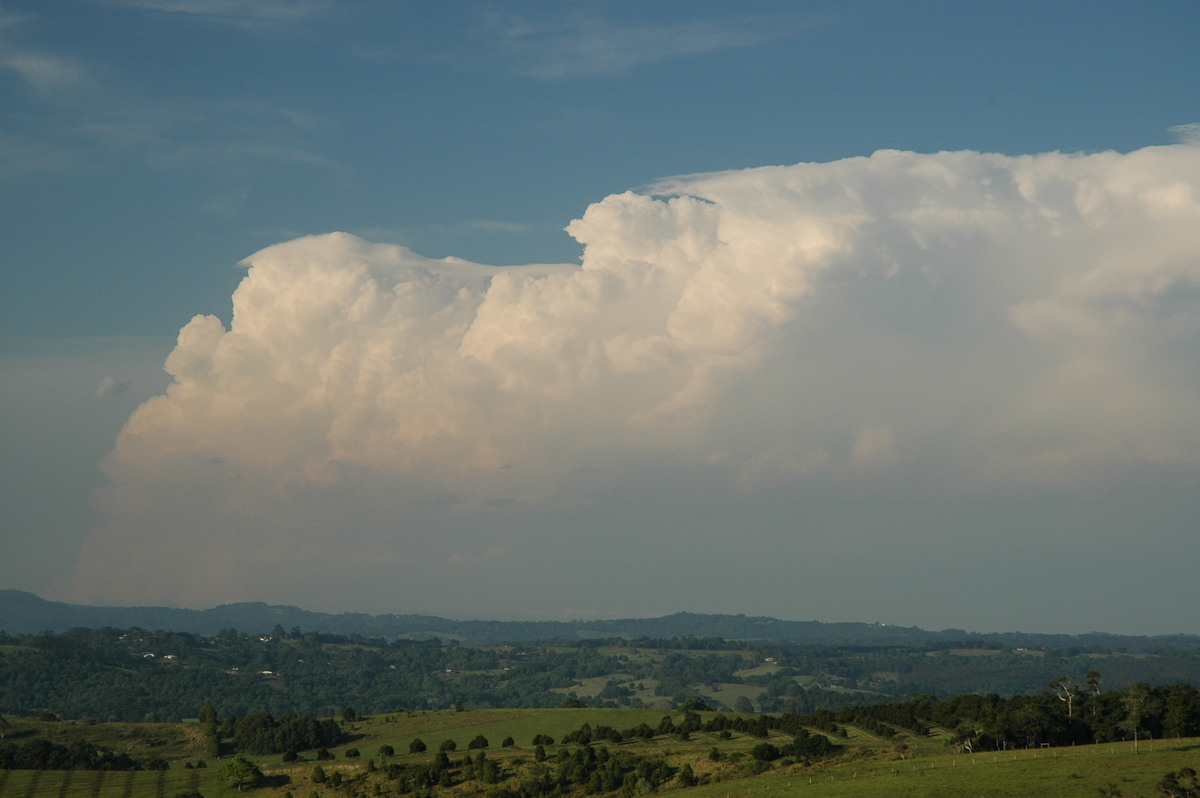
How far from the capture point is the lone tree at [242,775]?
162 meters

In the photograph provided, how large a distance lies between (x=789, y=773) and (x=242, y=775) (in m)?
85.7

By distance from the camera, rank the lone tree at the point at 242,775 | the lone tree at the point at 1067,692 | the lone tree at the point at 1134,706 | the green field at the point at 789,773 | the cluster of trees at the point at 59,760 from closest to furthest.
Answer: the green field at the point at 789,773 → the lone tree at the point at 1134,706 → the lone tree at the point at 1067,692 → the lone tree at the point at 242,775 → the cluster of trees at the point at 59,760

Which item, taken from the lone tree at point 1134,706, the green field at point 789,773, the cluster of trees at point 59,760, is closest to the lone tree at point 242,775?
the green field at point 789,773


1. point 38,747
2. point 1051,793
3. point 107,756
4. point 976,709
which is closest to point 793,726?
point 976,709

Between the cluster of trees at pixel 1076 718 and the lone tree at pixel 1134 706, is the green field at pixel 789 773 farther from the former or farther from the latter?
the cluster of trees at pixel 1076 718

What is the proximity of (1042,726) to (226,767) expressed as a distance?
11983 centimetres

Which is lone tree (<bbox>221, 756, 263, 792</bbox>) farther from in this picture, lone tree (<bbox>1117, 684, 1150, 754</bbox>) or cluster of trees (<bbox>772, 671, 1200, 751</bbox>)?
lone tree (<bbox>1117, 684, 1150, 754</bbox>)

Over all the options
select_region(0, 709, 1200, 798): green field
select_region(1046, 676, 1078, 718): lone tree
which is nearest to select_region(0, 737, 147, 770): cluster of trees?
select_region(0, 709, 1200, 798): green field

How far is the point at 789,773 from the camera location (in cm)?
12988

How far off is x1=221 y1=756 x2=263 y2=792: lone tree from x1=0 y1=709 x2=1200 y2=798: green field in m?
1.51

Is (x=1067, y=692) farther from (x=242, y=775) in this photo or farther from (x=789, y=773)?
(x=242, y=775)

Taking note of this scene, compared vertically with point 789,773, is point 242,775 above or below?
below

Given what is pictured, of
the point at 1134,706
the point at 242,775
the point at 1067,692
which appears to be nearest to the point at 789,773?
the point at 1134,706

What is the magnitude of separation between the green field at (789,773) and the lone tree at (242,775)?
4.94ft
